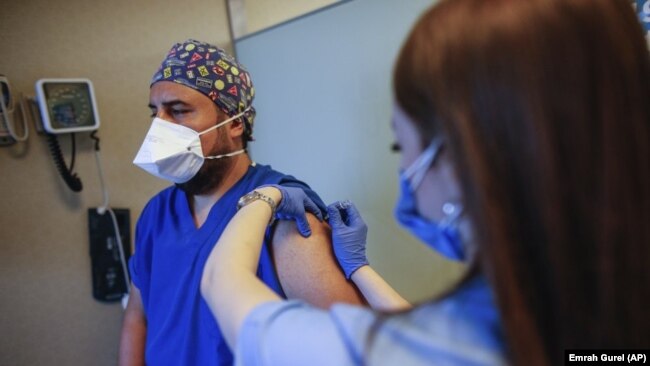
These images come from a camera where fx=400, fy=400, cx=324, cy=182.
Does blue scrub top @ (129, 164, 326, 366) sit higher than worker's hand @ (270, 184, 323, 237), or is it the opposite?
worker's hand @ (270, 184, 323, 237)

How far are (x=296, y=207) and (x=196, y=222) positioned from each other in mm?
361

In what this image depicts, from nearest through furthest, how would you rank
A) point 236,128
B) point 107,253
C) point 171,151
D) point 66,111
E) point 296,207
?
1. point 296,207
2. point 171,151
3. point 236,128
4. point 66,111
5. point 107,253

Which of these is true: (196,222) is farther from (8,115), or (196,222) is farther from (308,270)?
(8,115)

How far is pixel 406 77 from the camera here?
1.41 ft

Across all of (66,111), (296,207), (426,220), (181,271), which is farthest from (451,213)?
(66,111)

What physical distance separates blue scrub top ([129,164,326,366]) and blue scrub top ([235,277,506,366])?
472mm

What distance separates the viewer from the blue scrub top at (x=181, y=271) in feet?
3.03

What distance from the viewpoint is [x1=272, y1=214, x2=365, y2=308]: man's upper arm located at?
938mm

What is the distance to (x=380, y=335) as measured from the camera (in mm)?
423

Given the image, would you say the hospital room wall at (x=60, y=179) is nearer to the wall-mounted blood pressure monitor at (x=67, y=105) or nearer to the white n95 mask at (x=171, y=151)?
the wall-mounted blood pressure monitor at (x=67, y=105)

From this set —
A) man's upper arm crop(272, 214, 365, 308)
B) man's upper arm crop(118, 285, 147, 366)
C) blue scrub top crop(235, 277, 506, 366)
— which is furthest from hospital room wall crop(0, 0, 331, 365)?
blue scrub top crop(235, 277, 506, 366)

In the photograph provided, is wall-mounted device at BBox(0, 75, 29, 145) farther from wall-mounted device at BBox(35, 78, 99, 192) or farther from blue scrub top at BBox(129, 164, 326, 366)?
blue scrub top at BBox(129, 164, 326, 366)

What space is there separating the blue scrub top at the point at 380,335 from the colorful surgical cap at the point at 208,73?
0.74 meters

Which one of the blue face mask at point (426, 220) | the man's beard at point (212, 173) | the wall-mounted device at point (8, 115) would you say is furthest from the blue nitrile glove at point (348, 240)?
the wall-mounted device at point (8, 115)
